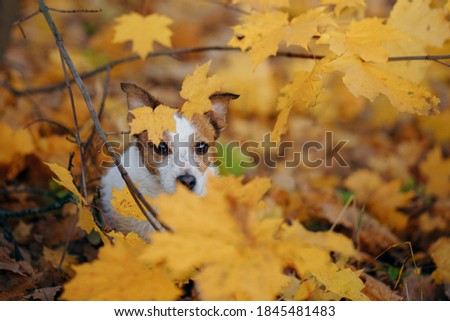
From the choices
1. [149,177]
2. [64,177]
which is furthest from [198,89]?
[149,177]

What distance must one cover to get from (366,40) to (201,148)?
1369 mm

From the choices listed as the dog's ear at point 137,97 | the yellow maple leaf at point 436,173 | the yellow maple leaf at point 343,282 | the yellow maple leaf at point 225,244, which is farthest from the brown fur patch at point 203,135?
the yellow maple leaf at point 436,173

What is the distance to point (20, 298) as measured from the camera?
2.95 meters

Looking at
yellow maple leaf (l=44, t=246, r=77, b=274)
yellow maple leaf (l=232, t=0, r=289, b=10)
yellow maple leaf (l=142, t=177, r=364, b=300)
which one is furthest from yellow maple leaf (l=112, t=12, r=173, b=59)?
yellow maple leaf (l=142, t=177, r=364, b=300)

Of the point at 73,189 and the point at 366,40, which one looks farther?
the point at 366,40

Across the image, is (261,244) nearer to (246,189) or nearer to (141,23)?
(246,189)

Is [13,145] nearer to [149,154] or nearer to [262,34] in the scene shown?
[149,154]

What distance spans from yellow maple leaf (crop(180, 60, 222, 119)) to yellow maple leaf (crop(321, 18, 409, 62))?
703 millimetres

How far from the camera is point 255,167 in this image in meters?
5.33

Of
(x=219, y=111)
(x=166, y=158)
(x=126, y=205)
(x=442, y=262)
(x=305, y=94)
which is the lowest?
(x=442, y=262)

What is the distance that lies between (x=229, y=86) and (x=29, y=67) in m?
2.46

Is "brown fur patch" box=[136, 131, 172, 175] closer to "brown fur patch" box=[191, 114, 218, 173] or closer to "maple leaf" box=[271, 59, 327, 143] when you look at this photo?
"brown fur patch" box=[191, 114, 218, 173]

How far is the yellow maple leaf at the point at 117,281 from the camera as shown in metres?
2.29
